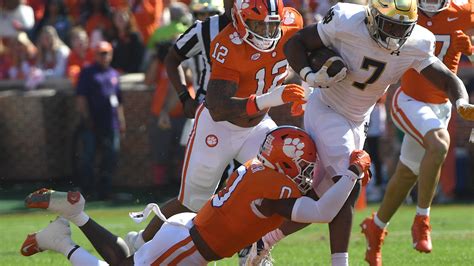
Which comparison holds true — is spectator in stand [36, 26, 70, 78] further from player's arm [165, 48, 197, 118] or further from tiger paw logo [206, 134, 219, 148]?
tiger paw logo [206, 134, 219, 148]

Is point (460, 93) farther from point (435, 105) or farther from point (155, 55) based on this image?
→ point (155, 55)

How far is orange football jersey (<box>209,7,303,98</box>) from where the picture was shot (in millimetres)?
7805

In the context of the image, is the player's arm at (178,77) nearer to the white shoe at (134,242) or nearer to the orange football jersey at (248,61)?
the orange football jersey at (248,61)

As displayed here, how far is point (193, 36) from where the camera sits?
27.7 feet

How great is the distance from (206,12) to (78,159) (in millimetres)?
5377

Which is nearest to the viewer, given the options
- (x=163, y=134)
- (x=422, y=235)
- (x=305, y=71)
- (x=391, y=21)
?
(x=391, y=21)

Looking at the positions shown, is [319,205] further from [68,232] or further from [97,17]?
[97,17]

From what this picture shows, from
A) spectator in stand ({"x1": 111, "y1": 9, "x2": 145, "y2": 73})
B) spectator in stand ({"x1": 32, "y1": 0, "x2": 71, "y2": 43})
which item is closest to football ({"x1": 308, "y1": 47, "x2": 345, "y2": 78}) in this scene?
spectator in stand ({"x1": 111, "y1": 9, "x2": 145, "y2": 73})

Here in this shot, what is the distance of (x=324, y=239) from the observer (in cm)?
1036

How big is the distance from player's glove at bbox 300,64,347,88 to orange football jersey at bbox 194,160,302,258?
0.67 meters

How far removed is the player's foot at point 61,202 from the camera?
23.9 ft

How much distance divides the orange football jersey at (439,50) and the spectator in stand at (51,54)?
285 inches

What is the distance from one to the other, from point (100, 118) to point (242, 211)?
7.74 metres

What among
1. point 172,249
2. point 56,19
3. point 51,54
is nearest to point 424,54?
point 172,249
